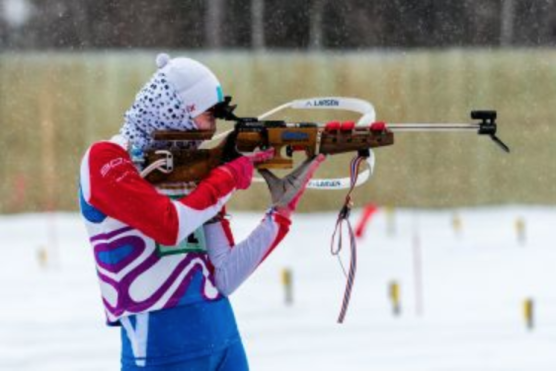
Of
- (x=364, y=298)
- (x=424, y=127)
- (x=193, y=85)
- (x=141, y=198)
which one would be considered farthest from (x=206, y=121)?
(x=364, y=298)

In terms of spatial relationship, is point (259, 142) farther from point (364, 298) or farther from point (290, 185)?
point (364, 298)

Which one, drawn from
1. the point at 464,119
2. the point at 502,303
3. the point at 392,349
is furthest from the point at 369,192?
the point at 392,349

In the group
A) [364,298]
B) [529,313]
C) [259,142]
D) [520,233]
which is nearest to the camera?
[259,142]

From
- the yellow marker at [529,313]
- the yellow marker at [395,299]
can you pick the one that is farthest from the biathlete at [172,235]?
the yellow marker at [395,299]

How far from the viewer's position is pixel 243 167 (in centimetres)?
159

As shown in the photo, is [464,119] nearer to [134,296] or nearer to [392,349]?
[392,349]

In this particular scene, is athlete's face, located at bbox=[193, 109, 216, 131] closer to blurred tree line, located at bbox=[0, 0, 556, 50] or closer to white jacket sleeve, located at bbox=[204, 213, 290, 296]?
white jacket sleeve, located at bbox=[204, 213, 290, 296]

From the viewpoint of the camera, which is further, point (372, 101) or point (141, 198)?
point (372, 101)

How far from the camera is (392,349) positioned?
5.03 m

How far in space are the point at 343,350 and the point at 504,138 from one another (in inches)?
214

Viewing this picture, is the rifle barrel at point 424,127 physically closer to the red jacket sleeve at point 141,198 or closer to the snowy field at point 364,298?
the red jacket sleeve at point 141,198

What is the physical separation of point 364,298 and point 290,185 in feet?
17.7

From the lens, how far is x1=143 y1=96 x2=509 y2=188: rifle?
5.26 feet

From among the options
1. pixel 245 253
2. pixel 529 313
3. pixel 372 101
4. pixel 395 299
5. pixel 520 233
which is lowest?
pixel 520 233
